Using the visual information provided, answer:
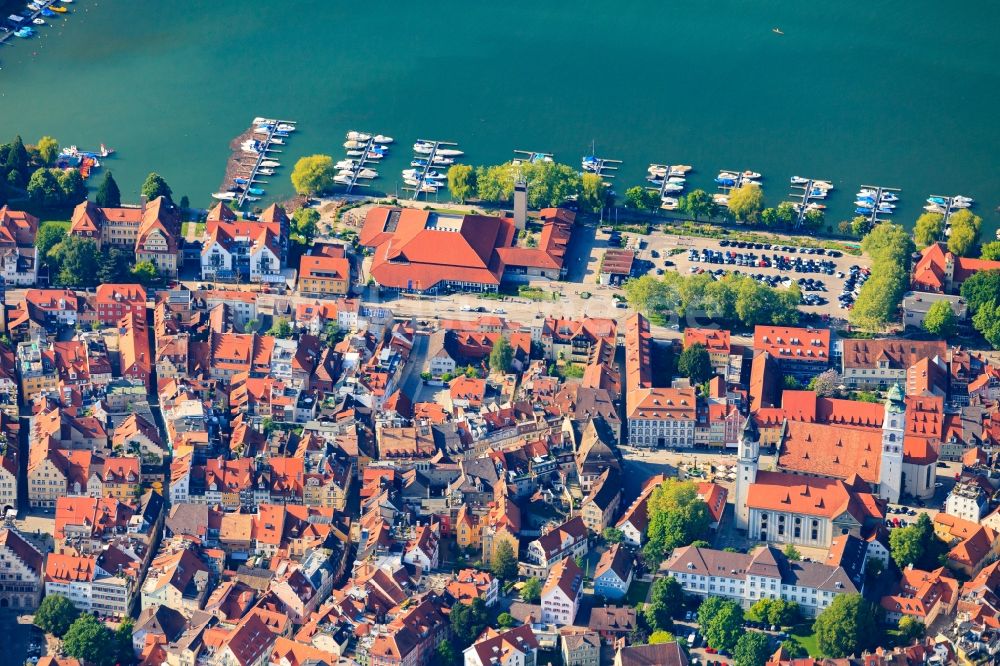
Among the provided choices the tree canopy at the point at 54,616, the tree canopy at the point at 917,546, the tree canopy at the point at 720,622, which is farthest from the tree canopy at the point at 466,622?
the tree canopy at the point at 917,546

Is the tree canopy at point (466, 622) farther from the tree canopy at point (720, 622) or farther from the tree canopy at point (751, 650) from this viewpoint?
the tree canopy at point (751, 650)

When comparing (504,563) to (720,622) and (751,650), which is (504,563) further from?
(751,650)

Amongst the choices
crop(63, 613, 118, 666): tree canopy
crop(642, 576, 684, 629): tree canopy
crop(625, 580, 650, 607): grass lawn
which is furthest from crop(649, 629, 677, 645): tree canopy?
crop(63, 613, 118, 666): tree canopy

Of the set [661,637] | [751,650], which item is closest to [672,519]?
[661,637]

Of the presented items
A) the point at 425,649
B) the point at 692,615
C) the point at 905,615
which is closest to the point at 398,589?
the point at 425,649

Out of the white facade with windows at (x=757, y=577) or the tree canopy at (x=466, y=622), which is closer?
the tree canopy at (x=466, y=622)

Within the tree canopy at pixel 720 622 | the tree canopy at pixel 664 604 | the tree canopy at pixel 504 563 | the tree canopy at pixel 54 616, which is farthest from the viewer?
the tree canopy at pixel 504 563

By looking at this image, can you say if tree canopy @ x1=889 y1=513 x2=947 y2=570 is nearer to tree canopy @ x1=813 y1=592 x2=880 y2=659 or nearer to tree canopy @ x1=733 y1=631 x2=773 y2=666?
tree canopy @ x1=813 y1=592 x2=880 y2=659
